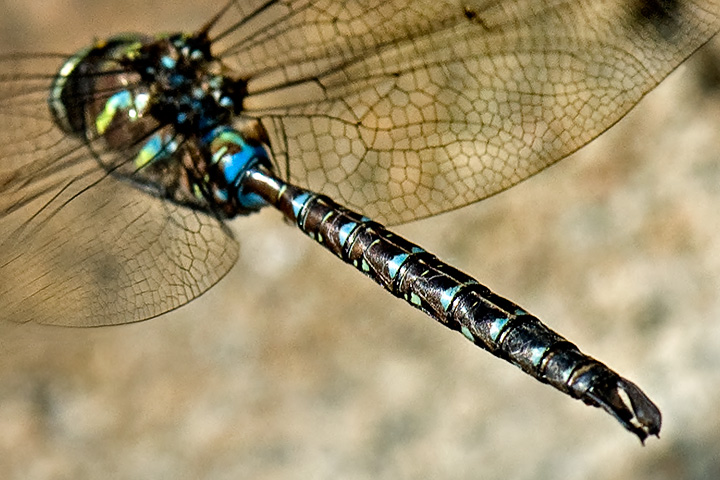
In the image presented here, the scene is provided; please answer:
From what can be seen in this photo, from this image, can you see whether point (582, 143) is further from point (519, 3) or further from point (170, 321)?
point (170, 321)

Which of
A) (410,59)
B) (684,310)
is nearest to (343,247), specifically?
(410,59)

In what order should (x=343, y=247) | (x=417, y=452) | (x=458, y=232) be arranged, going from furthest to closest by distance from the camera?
1. (x=458, y=232)
2. (x=417, y=452)
3. (x=343, y=247)

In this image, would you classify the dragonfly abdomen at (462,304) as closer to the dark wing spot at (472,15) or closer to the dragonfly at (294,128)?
the dragonfly at (294,128)

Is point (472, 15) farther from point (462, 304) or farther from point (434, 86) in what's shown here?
point (462, 304)

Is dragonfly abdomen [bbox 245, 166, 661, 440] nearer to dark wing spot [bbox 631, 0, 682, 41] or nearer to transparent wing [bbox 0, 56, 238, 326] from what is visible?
transparent wing [bbox 0, 56, 238, 326]

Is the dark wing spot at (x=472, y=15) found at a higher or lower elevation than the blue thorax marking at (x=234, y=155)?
higher

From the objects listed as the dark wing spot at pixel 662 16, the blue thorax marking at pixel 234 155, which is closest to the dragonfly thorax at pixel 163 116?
the blue thorax marking at pixel 234 155
